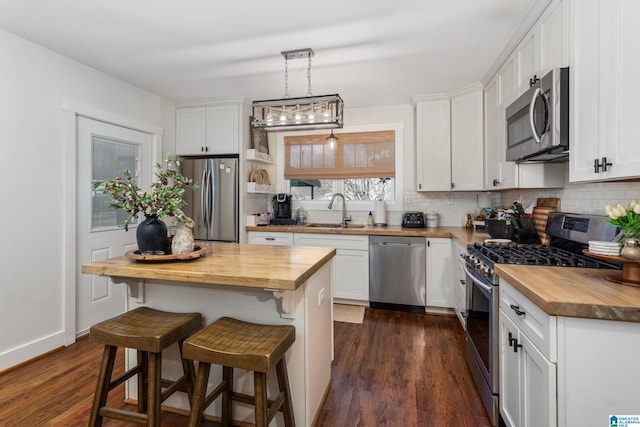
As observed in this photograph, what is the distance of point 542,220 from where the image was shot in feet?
8.31

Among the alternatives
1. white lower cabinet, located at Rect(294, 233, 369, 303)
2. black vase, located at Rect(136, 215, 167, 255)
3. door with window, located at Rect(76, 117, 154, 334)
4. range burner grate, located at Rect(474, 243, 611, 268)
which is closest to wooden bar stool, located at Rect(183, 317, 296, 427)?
black vase, located at Rect(136, 215, 167, 255)

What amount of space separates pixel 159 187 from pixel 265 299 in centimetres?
85

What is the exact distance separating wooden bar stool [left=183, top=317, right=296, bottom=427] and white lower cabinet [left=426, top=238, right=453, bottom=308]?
2316 millimetres

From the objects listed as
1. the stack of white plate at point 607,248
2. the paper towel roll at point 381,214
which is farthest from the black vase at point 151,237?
the paper towel roll at point 381,214

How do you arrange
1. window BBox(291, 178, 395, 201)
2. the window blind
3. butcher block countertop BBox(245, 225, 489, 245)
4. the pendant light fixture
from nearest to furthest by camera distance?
the pendant light fixture → butcher block countertop BBox(245, 225, 489, 245) → the window blind → window BBox(291, 178, 395, 201)

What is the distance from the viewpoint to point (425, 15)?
7.26 feet

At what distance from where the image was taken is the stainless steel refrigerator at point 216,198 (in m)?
3.99

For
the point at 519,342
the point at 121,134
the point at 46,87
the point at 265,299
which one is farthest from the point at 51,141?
the point at 519,342

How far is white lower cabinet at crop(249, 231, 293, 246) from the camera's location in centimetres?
396

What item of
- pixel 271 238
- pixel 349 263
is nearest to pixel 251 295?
pixel 349 263

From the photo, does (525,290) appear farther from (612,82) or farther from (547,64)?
(547,64)

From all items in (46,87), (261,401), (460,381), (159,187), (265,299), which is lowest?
(460,381)

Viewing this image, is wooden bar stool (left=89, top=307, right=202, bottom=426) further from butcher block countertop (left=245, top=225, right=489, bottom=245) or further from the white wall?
butcher block countertop (left=245, top=225, right=489, bottom=245)

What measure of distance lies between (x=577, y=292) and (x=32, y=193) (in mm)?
3571
